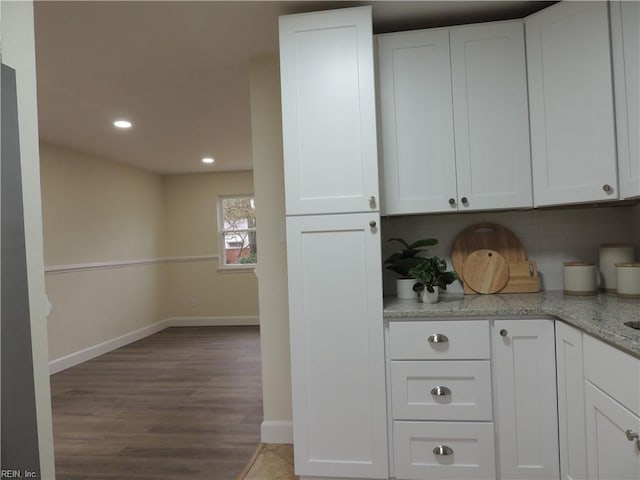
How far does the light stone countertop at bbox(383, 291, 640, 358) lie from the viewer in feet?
4.81

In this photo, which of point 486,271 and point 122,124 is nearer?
point 486,271

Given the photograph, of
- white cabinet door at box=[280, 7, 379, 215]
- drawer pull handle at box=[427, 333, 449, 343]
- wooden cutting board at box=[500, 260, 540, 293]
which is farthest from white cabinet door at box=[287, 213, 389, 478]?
wooden cutting board at box=[500, 260, 540, 293]

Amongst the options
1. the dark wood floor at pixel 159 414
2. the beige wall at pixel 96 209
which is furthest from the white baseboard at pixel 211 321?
the dark wood floor at pixel 159 414

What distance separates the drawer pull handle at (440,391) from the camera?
189 centimetres

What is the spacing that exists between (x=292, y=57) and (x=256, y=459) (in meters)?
2.17

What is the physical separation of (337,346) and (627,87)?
1684 mm

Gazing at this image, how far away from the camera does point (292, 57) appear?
2.04 metres

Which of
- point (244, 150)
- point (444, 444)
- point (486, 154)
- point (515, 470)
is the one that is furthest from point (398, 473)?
point (244, 150)

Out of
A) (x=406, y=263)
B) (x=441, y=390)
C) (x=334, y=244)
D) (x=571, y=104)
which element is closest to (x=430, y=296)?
(x=406, y=263)

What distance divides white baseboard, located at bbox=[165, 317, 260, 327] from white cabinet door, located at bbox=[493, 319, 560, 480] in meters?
5.05

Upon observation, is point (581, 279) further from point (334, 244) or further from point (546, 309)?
point (334, 244)

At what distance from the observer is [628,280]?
199 cm

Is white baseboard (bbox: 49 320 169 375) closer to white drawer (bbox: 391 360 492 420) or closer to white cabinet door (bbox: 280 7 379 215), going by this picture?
white cabinet door (bbox: 280 7 379 215)

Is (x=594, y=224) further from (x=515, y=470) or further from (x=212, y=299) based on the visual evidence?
(x=212, y=299)
